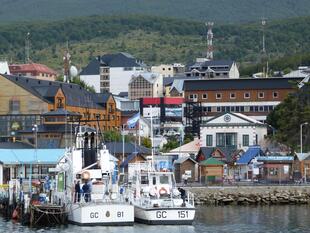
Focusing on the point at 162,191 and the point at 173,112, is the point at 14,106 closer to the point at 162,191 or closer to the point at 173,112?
the point at 173,112

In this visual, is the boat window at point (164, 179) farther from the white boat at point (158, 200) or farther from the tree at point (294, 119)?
the tree at point (294, 119)

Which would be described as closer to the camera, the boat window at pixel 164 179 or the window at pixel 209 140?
the boat window at pixel 164 179

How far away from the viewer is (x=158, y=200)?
66438 millimetres

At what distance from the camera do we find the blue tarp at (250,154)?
111312 mm

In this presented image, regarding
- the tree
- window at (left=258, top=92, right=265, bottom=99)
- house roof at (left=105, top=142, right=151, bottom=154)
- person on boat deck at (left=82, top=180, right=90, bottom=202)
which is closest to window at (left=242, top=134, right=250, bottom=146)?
the tree

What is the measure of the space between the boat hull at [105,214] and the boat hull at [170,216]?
1.45 metres

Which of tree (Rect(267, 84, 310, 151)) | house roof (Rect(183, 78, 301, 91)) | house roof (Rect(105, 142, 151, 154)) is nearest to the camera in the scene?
house roof (Rect(105, 142, 151, 154))

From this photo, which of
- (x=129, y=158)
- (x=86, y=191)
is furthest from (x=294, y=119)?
(x=86, y=191)

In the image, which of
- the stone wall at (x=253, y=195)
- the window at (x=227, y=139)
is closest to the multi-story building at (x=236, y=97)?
the window at (x=227, y=139)

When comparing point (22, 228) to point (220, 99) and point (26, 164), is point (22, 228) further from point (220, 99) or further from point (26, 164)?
point (220, 99)

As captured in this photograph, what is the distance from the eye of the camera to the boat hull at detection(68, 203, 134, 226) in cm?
6456

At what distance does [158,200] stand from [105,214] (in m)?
3.50

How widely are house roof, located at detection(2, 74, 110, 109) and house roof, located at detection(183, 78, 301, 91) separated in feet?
39.1

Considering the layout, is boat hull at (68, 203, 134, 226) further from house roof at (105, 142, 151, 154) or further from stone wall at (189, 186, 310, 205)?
house roof at (105, 142, 151, 154)
